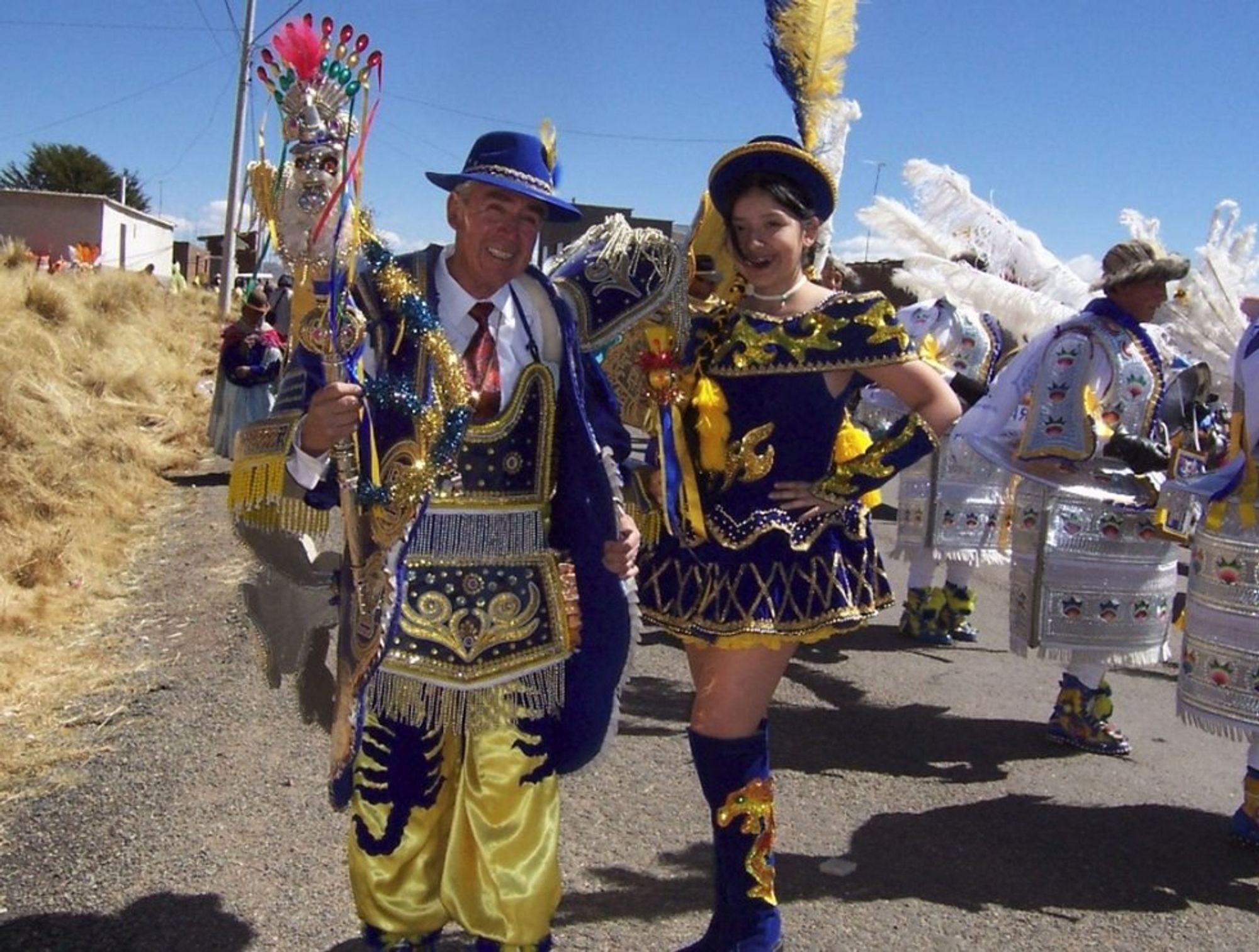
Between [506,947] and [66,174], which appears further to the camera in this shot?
[66,174]

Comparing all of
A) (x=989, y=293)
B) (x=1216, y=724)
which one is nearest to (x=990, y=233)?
(x=989, y=293)

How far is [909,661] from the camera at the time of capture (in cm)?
626

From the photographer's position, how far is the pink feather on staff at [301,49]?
213cm

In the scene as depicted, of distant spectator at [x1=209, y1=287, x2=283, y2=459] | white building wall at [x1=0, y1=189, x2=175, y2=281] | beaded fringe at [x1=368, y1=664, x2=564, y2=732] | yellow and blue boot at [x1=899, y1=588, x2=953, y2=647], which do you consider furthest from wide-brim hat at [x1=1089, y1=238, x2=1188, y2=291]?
white building wall at [x1=0, y1=189, x2=175, y2=281]

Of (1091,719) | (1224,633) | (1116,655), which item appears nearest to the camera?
(1224,633)

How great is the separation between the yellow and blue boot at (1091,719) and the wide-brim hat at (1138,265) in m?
1.72

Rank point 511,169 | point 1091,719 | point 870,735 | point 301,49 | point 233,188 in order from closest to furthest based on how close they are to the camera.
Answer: point 301,49
point 511,169
point 1091,719
point 870,735
point 233,188

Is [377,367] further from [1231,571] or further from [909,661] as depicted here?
[909,661]

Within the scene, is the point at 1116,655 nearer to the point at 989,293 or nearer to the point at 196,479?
the point at 989,293

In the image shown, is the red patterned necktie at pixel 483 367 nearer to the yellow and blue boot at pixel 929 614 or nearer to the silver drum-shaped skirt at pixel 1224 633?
the silver drum-shaped skirt at pixel 1224 633

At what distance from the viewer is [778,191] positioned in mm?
2812

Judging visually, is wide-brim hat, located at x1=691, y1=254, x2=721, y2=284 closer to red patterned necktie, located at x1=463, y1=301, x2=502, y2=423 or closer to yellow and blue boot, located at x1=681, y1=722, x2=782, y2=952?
red patterned necktie, located at x1=463, y1=301, x2=502, y2=423

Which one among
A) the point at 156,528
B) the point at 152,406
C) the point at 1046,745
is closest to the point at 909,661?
the point at 1046,745

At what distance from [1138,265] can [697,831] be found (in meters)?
2.83
